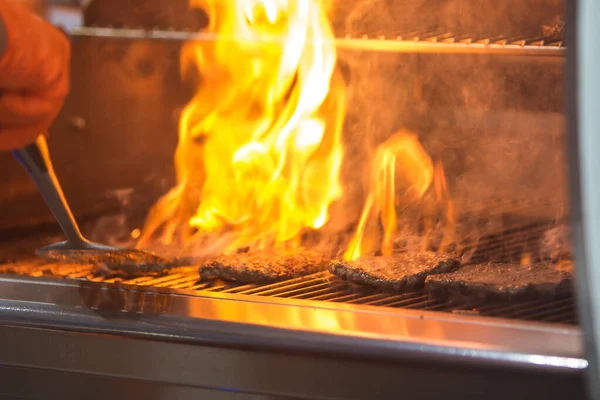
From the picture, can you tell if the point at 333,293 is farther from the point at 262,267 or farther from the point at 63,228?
the point at 63,228

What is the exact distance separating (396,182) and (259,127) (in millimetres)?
368

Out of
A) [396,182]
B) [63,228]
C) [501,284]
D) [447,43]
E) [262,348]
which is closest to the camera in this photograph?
[262,348]

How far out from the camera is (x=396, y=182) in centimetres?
166

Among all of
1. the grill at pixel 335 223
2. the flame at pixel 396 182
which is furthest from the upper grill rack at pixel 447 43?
the flame at pixel 396 182

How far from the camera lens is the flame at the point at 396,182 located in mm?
1516

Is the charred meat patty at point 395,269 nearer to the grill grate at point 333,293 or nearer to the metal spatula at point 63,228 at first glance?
the grill grate at point 333,293

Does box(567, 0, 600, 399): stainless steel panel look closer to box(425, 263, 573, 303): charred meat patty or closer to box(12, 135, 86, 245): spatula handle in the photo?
box(425, 263, 573, 303): charred meat patty

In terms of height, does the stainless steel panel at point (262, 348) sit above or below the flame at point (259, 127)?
below

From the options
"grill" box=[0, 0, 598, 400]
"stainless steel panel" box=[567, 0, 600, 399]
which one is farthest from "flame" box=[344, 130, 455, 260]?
"stainless steel panel" box=[567, 0, 600, 399]

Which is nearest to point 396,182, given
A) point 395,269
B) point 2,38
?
point 395,269

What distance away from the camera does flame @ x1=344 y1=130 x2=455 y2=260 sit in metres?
1.52

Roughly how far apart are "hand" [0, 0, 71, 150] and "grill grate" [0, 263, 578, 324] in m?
0.26

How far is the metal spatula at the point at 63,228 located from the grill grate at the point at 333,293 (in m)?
0.03

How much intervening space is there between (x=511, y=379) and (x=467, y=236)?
0.61 m
